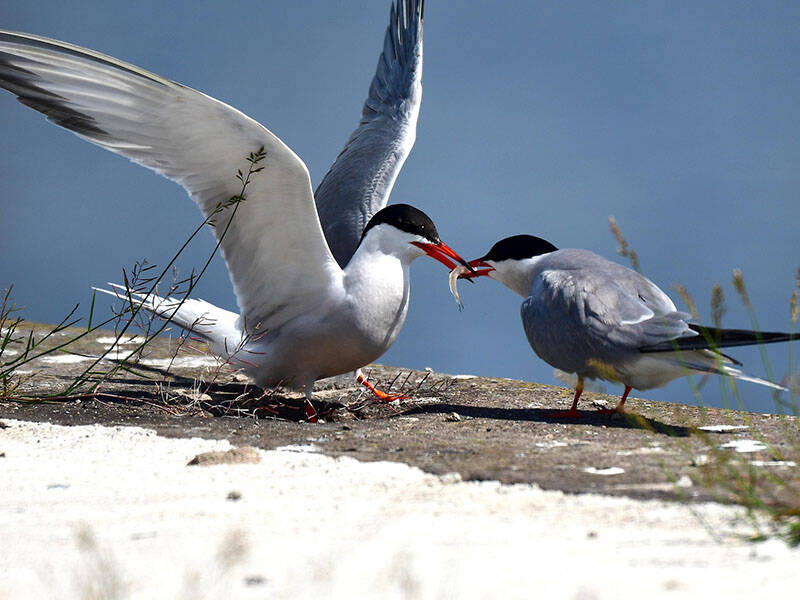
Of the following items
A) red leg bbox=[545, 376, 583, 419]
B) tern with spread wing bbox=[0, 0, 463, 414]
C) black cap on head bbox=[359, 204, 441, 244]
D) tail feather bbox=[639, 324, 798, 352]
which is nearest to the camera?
tail feather bbox=[639, 324, 798, 352]

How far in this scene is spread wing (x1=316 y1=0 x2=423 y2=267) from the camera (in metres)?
6.17

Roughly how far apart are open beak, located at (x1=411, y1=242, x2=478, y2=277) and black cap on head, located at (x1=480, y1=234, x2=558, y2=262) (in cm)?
31

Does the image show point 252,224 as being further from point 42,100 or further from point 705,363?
point 705,363

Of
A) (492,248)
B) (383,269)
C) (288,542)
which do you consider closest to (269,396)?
(383,269)

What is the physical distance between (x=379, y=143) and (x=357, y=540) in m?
5.09

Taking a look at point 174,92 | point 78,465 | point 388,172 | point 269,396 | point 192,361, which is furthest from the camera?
point 192,361

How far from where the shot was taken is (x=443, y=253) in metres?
5.03

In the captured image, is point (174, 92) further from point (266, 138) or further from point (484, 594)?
point (484, 594)

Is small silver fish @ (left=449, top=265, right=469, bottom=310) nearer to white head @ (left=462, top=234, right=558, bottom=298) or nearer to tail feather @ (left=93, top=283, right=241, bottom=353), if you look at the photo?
white head @ (left=462, top=234, right=558, bottom=298)

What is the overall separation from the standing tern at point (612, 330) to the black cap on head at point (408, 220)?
72 centimetres

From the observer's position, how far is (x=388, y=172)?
6.48m

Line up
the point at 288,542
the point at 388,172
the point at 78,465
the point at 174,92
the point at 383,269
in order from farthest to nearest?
1. the point at 388,172
2. the point at 383,269
3. the point at 174,92
4. the point at 78,465
5. the point at 288,542

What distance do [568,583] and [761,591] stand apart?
364 mm

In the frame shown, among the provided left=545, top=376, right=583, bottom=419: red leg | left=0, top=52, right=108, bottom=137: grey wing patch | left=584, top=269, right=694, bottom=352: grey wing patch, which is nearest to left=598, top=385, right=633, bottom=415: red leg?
left=545, top=376, right=583, bottom=419: red leg
